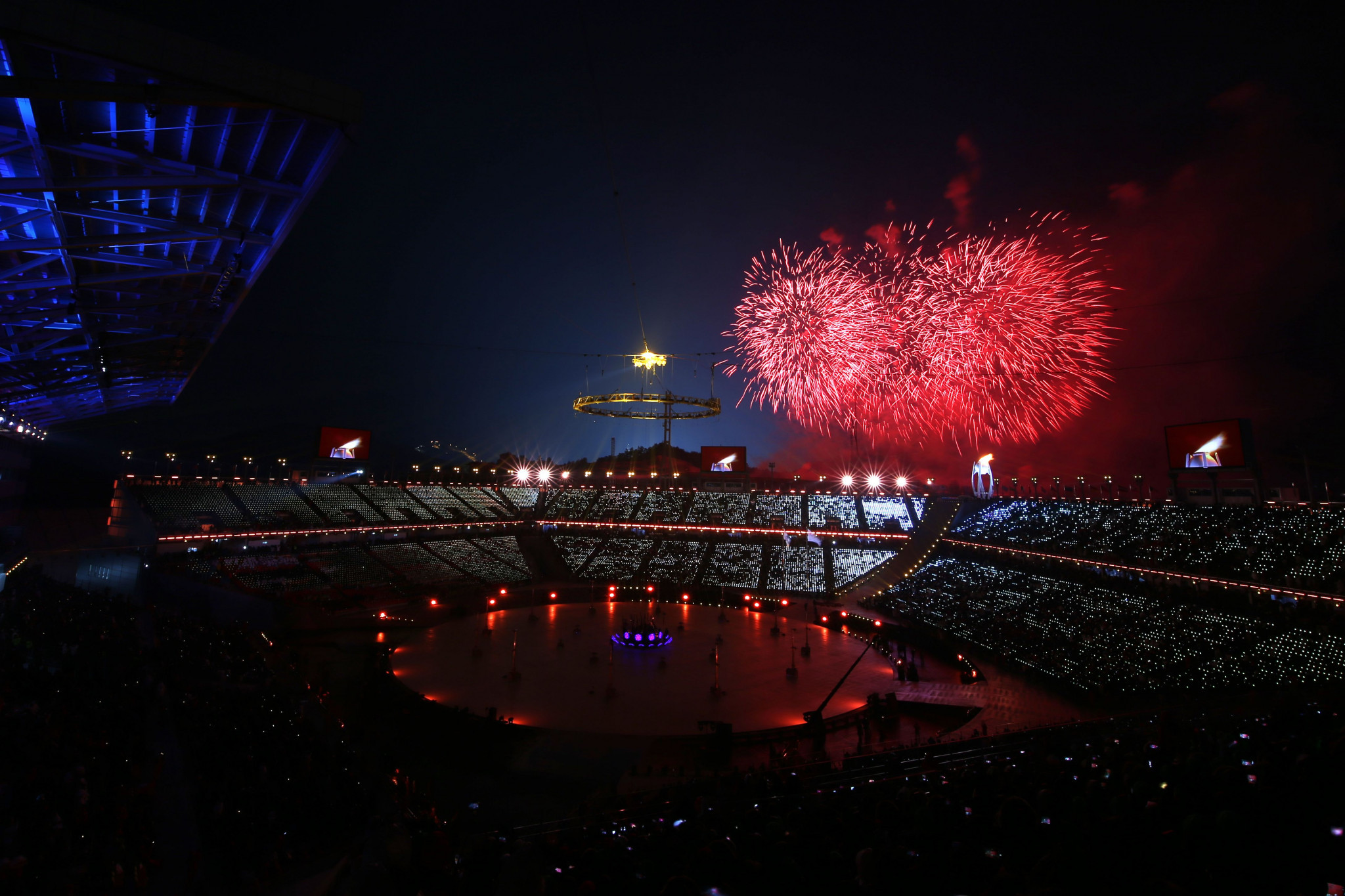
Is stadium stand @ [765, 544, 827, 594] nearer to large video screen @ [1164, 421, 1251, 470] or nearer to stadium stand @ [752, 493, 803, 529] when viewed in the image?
stadium stand @ [752, 493, 803, 529]

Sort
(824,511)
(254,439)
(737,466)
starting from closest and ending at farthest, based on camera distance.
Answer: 1. (824,511)
2. (737,466)
3. (254,439)

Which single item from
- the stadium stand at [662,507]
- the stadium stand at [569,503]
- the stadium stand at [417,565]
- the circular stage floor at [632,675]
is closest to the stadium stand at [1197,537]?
the circular stage floor at [632,675]

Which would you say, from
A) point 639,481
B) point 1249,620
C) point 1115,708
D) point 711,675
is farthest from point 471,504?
point 1249,620

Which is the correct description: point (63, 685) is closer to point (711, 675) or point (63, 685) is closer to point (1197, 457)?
point (711, 675)

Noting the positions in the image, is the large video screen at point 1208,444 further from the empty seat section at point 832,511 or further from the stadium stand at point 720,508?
the stadium stand at point 720,508

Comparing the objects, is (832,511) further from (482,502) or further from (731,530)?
(482,502)
